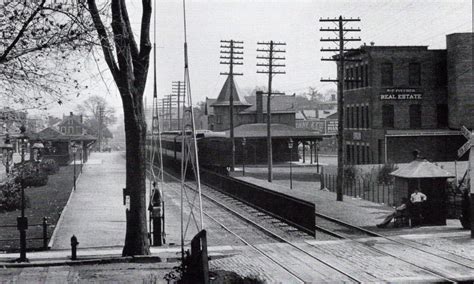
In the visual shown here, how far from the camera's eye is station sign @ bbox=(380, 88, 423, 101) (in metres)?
49.0

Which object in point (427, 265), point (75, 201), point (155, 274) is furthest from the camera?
point (75, 201)

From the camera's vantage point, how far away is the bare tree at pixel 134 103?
15.1m

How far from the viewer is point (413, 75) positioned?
164 ft

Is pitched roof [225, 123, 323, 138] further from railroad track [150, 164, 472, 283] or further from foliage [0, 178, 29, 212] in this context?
railroad track [150, 164, 472, 283]

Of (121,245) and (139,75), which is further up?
(139,75)

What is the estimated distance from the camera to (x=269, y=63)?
43.3m

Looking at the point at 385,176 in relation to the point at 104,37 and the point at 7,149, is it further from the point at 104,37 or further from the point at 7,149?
the point at 104,37

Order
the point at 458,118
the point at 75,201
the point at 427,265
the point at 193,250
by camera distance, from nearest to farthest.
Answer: the point at 193,250 → the point at 427,265 → the point at 75,201 → the point at 458,118

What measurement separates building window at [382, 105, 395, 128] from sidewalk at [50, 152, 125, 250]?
2285cm

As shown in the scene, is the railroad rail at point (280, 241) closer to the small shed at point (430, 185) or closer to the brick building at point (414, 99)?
the small shed at point (430, 185)

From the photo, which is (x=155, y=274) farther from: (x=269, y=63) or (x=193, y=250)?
(x=269, y=63)

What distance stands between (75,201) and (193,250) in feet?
68.7

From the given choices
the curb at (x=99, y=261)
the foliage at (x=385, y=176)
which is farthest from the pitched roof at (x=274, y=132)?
the curb at (x=99, y=261)

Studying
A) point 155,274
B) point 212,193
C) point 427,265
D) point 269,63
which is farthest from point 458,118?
point 155,274
